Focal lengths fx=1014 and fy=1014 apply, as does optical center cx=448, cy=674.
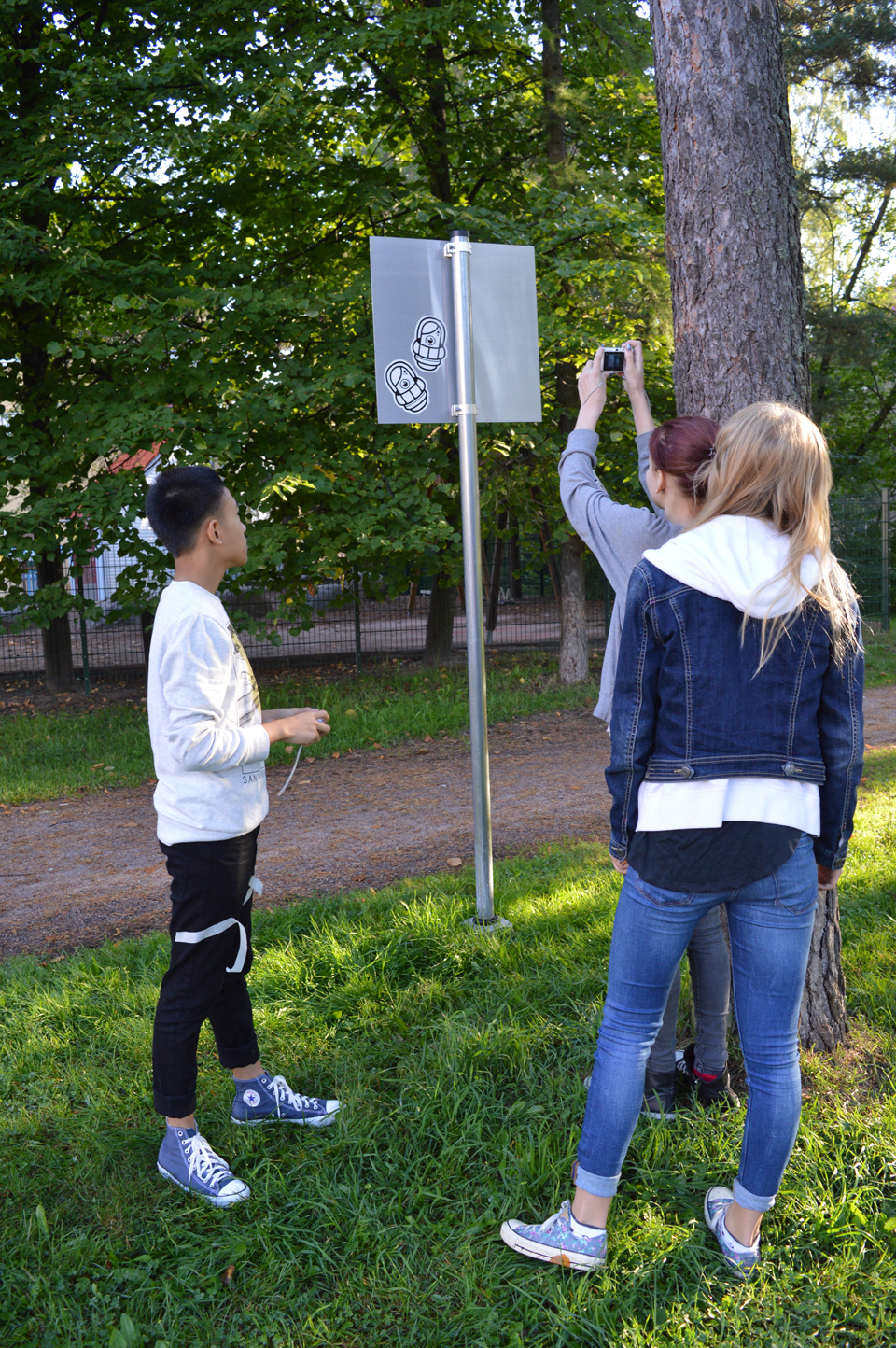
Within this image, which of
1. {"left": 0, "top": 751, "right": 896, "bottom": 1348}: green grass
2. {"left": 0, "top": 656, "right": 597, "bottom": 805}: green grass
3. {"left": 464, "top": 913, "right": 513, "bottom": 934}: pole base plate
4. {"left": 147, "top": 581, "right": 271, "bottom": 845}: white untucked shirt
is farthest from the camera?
{"left": 0, "top": 656, "right": 597, "bottom": 805}: green grass

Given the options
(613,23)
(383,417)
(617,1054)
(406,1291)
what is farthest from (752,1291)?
(613,23)

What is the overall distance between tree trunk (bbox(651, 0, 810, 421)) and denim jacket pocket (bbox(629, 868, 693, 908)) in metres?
1.54

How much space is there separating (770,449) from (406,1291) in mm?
2032

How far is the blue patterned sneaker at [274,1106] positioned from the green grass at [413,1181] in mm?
54

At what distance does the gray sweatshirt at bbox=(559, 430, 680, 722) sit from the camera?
260 cm

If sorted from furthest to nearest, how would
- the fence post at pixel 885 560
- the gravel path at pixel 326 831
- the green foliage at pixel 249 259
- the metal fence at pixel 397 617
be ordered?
the fence post at pixel 885 560 → the metal fence at pixel 397 617 → the green foliage at pixel 249 259 → the gravel path at pixel 326 831

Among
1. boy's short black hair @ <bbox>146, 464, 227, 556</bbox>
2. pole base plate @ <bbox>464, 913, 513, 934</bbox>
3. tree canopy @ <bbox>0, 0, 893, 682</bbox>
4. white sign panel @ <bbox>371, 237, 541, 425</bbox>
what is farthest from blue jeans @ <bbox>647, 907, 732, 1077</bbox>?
tree canopy @ <bbox>0, 0, 893, 682</bbox>

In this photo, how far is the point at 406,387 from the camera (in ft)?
13.8

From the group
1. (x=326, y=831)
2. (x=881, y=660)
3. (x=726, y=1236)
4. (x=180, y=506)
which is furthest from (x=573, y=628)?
(x=726, y=1236)

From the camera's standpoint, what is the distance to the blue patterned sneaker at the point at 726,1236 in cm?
234

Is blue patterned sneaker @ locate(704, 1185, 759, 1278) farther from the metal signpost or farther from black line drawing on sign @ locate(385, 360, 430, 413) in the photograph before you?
black line drawing on sign @ locate(385, 360, 430, 413)

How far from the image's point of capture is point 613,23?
31.5 ft

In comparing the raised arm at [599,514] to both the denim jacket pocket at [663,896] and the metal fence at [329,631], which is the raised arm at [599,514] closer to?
the denim jacket pocket at [663,896]

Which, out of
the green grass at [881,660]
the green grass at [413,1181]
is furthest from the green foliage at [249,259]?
the green grass at [413,1181]
